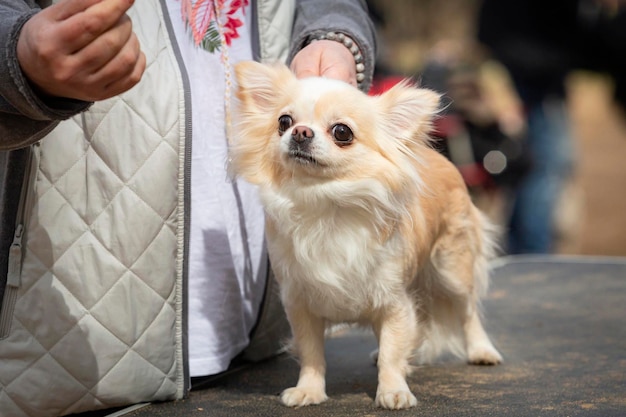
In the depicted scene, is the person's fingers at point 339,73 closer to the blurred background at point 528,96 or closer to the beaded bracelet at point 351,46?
the beaded bracelet at point 351,46

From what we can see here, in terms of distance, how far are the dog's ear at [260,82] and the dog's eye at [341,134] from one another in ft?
0.59

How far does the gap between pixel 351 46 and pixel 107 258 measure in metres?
0.76

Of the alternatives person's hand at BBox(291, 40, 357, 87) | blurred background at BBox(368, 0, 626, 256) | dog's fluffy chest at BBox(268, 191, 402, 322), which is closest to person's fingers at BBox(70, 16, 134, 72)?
dog's fluffy chest at BBox(268, 191, 402, 322)

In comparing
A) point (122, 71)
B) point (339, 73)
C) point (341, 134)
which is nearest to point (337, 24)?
point (339, 73)

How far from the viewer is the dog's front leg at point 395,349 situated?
73.6 inches

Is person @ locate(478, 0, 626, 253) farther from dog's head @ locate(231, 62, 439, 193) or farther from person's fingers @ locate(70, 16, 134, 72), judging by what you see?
person's fingers @ locate(70, 16, 134, 72)

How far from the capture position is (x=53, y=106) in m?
1.28

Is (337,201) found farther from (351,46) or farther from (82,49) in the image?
(82,49)

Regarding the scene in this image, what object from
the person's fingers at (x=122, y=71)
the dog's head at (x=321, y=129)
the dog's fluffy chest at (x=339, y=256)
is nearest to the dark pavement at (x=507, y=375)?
the dog's fluffy chest at (x=339, y=256)

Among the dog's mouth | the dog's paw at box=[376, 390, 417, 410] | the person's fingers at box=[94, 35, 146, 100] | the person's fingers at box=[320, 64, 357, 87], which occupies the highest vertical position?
the person's fingers at box=[320, 64, 357, 87]

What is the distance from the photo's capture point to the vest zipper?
1.75m

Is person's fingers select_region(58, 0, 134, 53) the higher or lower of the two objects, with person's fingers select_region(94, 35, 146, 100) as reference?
higher

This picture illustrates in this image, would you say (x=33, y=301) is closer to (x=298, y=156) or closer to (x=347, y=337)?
(x=298, y=156)

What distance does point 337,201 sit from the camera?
1854 mm
